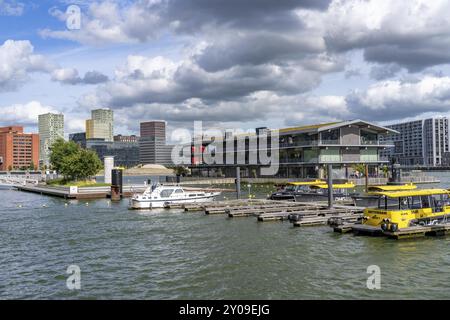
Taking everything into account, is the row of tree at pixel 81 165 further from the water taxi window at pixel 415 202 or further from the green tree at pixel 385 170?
the water taxi window at pixel 415 202

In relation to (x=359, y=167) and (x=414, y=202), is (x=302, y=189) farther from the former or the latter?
(x=359, y=167)

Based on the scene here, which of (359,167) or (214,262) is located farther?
(359,167)

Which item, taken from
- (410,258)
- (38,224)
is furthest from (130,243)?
(410,258)

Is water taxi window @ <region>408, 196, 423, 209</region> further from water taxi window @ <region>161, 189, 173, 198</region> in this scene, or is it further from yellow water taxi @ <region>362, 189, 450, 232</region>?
water taxi window @ <region>161, 189, 173, 198</region>

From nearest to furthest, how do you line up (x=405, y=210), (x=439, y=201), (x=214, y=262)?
1. (x=214, y=262)
2. (x=405, y=210)
3. (x=439, y=201)

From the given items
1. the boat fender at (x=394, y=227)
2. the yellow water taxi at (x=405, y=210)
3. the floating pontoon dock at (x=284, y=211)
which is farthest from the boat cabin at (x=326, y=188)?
the boat fender at (x=394, y=227)

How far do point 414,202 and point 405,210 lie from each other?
1559mm

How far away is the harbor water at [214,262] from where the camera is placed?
19.9m

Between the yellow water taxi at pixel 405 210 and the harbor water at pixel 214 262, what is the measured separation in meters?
1.69

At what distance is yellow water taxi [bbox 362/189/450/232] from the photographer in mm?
31031

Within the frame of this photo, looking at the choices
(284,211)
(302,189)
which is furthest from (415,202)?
(302,189)

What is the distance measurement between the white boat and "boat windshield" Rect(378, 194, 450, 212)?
27041 millimetres

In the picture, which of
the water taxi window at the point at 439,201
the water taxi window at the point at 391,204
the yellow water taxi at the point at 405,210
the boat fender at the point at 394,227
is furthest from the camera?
the water taxi window at the point at 439,201

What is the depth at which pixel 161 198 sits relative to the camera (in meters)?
53.3
